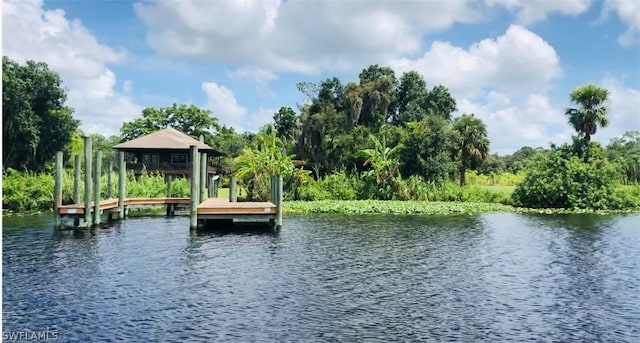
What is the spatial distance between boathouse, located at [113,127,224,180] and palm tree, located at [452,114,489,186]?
19105mm

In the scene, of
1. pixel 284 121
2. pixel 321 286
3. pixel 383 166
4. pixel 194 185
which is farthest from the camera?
pixel 284 121

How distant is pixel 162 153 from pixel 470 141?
24.6m

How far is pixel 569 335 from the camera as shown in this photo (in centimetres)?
893

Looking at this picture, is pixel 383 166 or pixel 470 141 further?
pixel 470 141

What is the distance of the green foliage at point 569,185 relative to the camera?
3306 cm

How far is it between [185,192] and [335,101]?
19.3 meters

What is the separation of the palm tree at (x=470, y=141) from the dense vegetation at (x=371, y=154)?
3.1 inches

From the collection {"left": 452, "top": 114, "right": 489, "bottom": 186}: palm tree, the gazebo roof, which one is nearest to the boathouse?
the gazebo roof

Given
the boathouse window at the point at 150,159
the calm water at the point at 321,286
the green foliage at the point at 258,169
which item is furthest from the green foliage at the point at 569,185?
the boathouse window at the point at 150,159

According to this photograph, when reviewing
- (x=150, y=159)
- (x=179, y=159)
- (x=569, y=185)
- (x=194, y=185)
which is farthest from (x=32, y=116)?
(x=569, y=185)

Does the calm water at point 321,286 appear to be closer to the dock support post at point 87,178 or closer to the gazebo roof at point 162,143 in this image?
the dock support post at point 87,178

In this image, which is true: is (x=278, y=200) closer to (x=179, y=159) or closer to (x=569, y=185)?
(x=569, y=185)

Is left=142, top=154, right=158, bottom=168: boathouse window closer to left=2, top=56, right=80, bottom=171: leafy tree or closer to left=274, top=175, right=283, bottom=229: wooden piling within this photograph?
left=2, top=56, right=80, bottom=171: leafy tree

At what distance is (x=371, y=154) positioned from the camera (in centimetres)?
3806
